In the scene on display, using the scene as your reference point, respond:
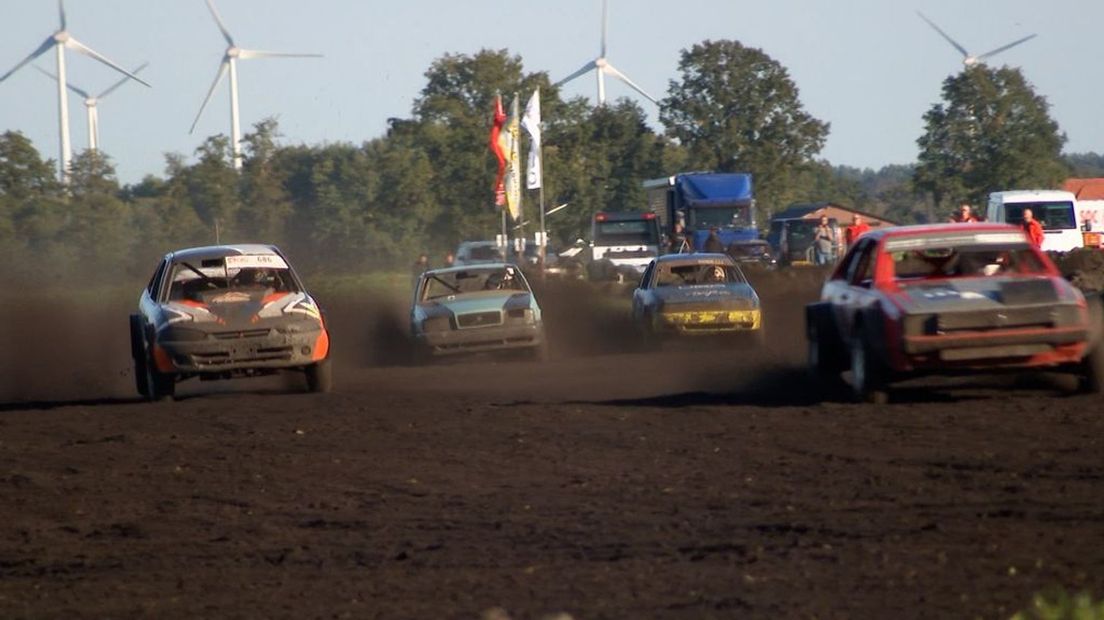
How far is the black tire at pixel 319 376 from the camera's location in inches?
626

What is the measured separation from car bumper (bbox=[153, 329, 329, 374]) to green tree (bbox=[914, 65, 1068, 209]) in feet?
158

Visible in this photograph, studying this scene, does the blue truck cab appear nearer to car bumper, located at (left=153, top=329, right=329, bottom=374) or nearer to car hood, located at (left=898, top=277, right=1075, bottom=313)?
car bumper, located at (left=153, top=329, right=329, bottom=374)

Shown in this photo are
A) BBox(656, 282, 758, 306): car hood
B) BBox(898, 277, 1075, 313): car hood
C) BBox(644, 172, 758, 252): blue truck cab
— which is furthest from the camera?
BBox(644, 172, 758, 252): blue truck cab

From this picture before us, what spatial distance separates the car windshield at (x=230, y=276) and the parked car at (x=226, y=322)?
0.04 ft

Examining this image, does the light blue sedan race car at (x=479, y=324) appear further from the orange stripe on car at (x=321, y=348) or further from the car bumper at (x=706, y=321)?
the orange stripe on car at (x=321, y=348)

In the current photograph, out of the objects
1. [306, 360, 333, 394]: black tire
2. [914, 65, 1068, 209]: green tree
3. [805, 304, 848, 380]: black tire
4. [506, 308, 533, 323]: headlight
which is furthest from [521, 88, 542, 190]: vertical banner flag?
[914, 65, 1068, 209]: green tree

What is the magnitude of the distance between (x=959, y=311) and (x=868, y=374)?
105cm

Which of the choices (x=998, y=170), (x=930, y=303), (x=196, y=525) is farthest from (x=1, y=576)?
(x=998, y=170)

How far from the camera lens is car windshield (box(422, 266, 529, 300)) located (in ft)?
68.3

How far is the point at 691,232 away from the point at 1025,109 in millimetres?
20607

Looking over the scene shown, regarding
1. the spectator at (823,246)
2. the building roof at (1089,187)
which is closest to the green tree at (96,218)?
the spectator at (823,246)

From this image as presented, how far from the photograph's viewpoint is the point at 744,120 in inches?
3255

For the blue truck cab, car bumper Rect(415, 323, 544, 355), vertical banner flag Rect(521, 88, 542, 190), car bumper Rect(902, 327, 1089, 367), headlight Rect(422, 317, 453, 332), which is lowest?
car bumper Rect(415, 323, 544, 355)

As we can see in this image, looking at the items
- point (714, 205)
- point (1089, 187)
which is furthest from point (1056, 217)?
point (1089, 187)
